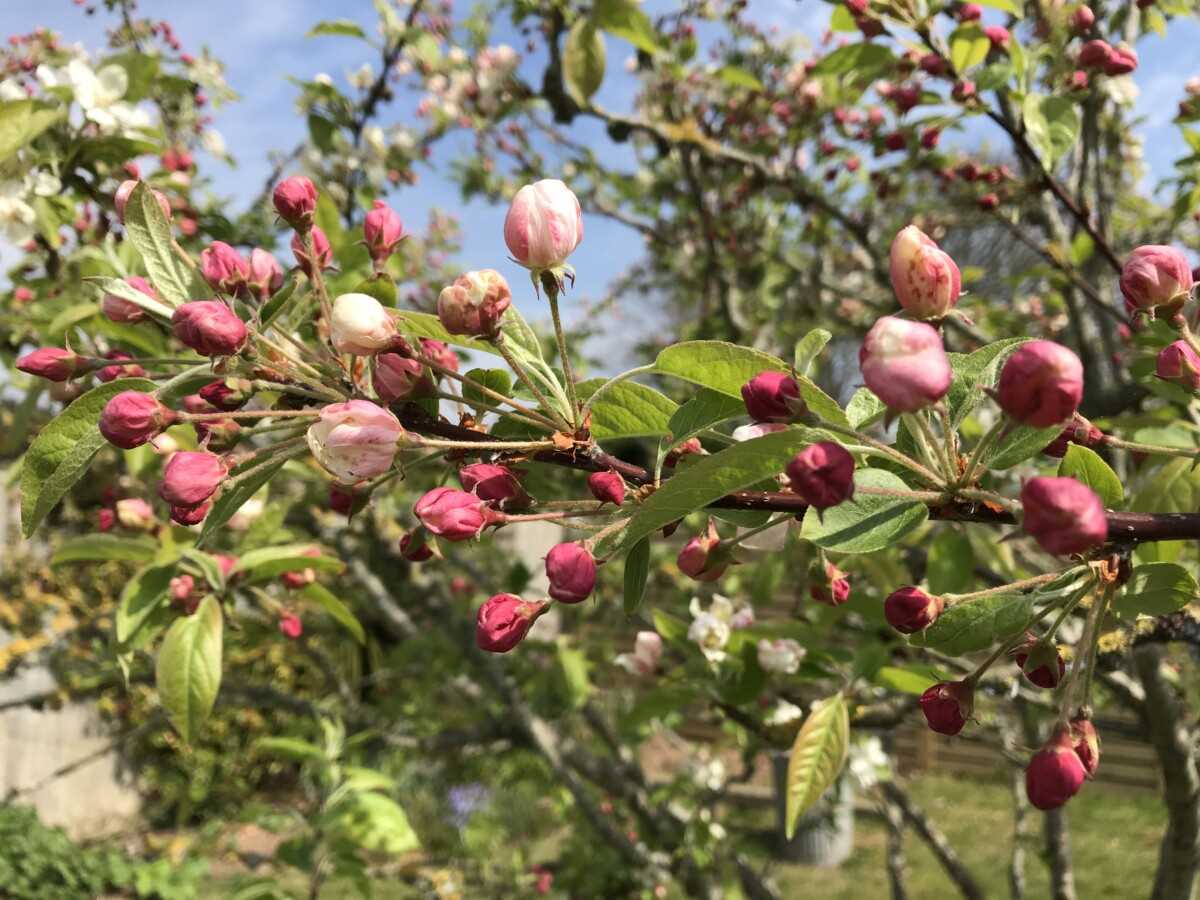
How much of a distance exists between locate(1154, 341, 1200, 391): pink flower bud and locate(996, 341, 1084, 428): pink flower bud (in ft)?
0.88

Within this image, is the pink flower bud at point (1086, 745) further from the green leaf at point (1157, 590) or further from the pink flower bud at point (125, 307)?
the pink flower bud at point (125, 307)

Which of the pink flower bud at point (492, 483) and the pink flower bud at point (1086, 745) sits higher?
the pink flower bud at point (492, 483)

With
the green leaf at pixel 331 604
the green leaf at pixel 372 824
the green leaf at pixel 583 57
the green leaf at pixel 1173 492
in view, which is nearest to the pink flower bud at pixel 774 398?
the green leaf at pixel 1173 492

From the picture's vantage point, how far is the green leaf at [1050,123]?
143 centimetres

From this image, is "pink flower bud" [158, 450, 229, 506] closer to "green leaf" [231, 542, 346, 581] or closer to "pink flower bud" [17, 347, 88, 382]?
"pink flower bud" [17, 347, 88, 382]

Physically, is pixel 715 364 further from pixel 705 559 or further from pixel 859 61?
pixel 859 61

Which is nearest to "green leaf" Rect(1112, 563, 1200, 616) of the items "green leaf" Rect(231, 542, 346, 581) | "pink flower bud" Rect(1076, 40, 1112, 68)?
"green leaf" Rect(231, 542, 346, 581)

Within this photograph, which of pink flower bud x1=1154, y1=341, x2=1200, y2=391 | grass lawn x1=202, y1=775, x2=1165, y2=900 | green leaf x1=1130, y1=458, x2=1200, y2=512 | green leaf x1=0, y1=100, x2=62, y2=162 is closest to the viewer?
pink flower bud x1=1154, y1=341, x2=1200, y2=391

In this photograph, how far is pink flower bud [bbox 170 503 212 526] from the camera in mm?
713

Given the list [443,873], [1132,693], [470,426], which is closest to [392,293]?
[470,426]

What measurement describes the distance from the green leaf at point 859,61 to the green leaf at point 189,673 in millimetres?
1575

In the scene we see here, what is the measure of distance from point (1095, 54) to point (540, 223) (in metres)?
1.32

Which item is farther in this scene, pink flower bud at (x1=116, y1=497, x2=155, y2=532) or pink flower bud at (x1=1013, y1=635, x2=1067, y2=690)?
pink flower bud at (x1=116, y1=497, x2=155, y2=532)

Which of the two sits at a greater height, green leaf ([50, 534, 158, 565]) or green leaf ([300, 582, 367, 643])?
green leaf ([50, 534, 158, 565])
